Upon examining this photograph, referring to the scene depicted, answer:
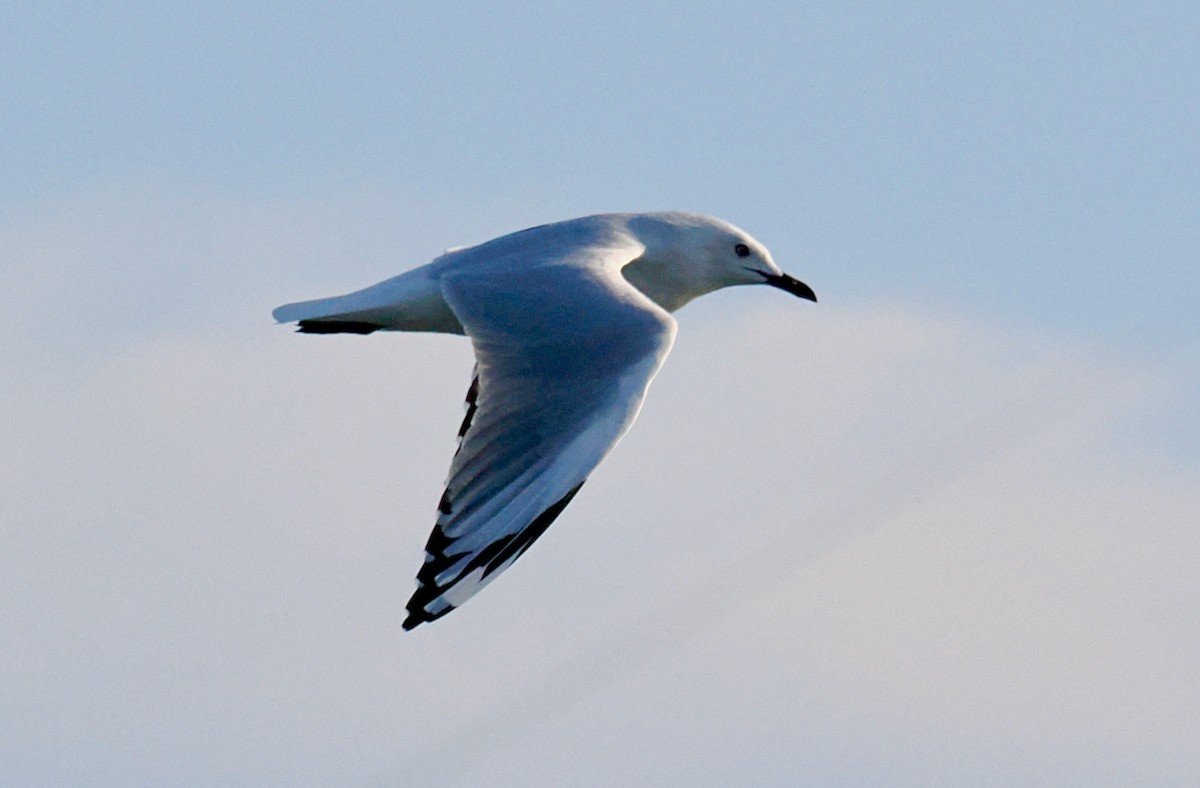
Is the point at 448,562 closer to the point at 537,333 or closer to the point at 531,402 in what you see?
the point at 531,402

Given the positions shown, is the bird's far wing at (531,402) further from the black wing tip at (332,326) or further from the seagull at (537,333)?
the black wing tip at (332,326)

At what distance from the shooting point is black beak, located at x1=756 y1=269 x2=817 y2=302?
36.9 feet

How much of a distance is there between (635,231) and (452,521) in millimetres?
2479

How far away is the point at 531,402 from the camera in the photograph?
29.1 feet

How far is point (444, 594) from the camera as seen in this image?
8.30m

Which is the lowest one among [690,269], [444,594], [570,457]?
[444,594]

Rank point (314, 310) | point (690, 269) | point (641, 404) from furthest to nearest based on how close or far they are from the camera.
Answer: point (690, 269) < point (314, 310) < point (641, 404)

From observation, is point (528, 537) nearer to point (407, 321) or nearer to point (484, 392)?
point (484, 392)

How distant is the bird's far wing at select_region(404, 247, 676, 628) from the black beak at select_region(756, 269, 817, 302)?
1524 mm

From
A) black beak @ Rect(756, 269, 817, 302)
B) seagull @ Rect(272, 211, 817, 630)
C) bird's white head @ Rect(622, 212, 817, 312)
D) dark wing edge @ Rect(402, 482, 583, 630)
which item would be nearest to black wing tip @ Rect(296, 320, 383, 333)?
seagull @ Rect(272, 211, 817, 630)

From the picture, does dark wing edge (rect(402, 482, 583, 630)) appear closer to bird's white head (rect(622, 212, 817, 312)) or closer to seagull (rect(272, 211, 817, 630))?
seagull (rect(272, 211, 817, 630))

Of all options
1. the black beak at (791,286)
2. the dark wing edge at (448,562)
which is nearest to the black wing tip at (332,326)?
the black beak at (791,286)

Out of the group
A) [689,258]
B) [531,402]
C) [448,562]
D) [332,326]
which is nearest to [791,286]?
[689,258]

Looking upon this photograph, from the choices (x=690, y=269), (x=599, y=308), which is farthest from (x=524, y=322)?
(x=690, y=269)
